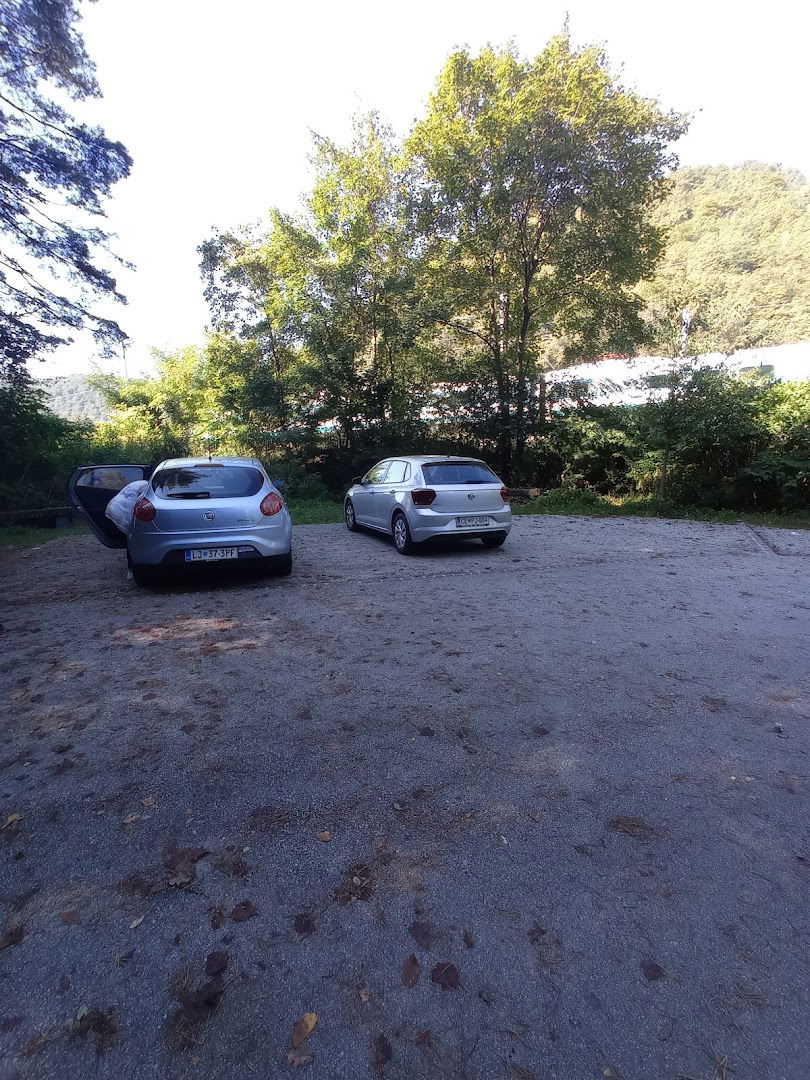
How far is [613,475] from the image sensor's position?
51.5 ft

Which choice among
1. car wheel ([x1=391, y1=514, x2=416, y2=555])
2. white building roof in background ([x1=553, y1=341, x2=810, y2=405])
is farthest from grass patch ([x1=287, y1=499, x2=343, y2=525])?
white building roof in background ([x1=553, y1=341, x2=810, y2=405])

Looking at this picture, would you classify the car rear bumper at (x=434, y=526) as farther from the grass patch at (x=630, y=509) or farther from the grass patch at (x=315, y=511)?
the grass patch at (x=630, y=509)

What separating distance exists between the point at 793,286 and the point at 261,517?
5753cm

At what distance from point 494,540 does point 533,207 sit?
35.8ft

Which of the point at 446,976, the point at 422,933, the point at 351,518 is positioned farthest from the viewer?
the point at 351,518

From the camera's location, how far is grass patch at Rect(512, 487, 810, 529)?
12.0m

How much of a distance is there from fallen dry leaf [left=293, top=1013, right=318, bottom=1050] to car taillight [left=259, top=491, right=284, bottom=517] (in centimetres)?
546

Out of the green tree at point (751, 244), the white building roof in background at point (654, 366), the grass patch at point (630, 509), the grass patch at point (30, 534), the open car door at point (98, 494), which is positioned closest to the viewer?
the open car door at point (98, 494)

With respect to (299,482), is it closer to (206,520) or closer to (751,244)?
(206,520)

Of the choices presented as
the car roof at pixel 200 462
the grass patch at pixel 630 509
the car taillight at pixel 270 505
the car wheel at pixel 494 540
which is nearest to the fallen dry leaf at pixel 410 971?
the car taillight at pixel 270 505

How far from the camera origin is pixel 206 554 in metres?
6.30

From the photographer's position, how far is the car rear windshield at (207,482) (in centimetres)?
638

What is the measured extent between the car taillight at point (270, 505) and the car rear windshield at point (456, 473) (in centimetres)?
241

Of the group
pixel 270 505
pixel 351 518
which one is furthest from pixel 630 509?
pixel 270 505
